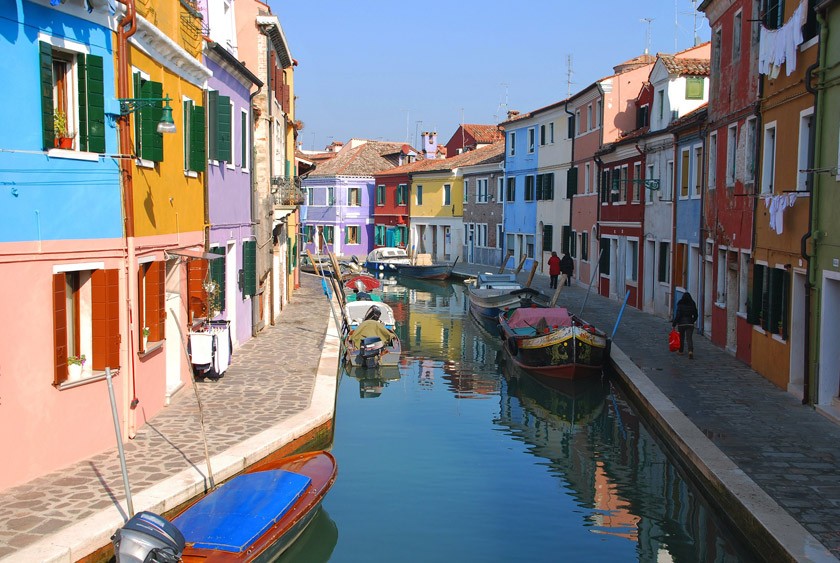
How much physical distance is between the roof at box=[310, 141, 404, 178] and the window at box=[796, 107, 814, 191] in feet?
170

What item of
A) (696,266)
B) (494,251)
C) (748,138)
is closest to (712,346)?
(696,266)

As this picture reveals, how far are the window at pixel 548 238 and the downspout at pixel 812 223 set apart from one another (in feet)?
95.9

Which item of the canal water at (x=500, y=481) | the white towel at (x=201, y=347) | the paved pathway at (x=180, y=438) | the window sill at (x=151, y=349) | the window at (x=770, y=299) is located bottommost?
the canal water at (x=500, y=481)

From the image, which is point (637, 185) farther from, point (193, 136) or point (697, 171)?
point (193, 136)

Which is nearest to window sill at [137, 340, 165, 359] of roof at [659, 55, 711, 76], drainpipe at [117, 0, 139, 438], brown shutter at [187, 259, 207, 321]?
drainpipe at [117, 0, 139, 438]

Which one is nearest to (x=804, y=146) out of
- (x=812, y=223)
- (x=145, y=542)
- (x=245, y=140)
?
(x=812, y=223)

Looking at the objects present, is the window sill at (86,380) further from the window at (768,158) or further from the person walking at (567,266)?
the person walking at (567,266)

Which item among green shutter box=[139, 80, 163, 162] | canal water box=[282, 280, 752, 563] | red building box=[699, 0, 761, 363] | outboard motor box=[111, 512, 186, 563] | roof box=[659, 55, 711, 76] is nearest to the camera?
outboard motor box=[111, 512, 186, 563]

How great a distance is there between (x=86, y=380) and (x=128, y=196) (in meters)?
2.60

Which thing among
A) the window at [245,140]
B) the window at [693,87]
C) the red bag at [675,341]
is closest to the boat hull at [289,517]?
the red bag at [675,341]

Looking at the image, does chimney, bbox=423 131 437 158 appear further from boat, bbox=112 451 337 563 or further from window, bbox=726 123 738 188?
boat, bbox=112 451 337 563

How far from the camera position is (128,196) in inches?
484

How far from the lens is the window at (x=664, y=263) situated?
27053 mm

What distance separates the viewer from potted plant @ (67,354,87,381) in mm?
11451
